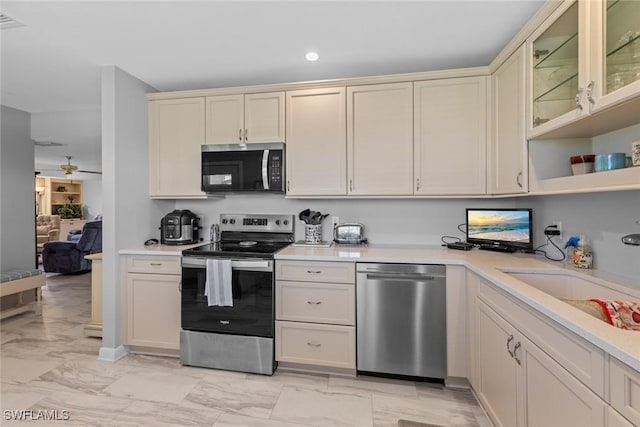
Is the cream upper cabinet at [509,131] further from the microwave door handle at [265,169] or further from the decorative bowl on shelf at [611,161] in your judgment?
the microwave door handle at [265,169]

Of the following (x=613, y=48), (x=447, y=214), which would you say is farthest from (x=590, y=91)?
(x=447, y=214)

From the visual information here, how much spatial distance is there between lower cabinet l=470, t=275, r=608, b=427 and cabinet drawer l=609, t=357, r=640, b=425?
3 cm

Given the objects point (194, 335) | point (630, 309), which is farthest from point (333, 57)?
point (194, 335)

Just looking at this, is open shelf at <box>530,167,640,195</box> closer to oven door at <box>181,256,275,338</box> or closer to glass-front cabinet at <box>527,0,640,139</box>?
glass-front cabinet at <box>527,0,640,139</box>

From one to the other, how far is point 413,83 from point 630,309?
6.45 ft

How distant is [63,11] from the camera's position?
1.84 meters

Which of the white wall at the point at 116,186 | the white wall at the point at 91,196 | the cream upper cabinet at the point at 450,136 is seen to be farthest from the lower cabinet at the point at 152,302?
the white wall at the point at 91,196

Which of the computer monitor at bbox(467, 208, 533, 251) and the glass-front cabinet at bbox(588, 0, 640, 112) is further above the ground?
the glass-front cabinet at bbox(588, 0, 640, 112)

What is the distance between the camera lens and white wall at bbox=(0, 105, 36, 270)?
3.51 m

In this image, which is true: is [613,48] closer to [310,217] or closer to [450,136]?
[450,136]

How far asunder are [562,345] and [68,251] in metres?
7.16

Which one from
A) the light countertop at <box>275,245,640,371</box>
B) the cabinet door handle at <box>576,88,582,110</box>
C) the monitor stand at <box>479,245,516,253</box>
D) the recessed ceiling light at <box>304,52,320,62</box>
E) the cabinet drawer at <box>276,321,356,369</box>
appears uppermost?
the recessed ceiling light at <box>304,52,320,62</box>

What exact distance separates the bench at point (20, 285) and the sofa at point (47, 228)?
18.8ft

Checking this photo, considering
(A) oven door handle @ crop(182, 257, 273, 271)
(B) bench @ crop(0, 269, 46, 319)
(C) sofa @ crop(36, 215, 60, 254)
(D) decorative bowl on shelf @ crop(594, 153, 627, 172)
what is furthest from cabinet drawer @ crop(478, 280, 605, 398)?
(C) sofa @ crop(36, 215, 60, 254)
